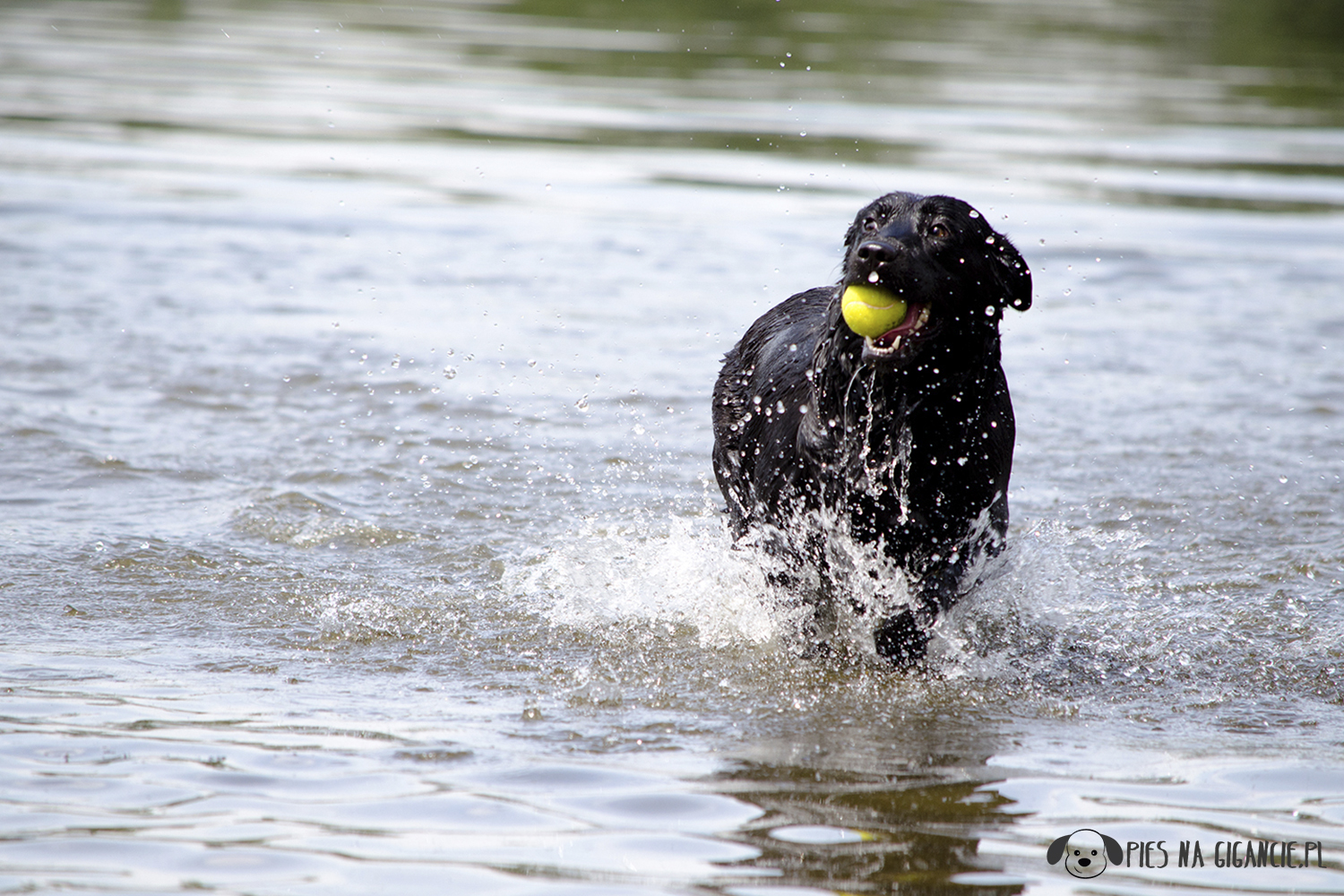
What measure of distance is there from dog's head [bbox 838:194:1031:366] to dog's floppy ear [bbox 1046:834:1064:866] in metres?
1.50

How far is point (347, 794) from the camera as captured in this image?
366cm

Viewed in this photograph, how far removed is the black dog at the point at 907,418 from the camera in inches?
176

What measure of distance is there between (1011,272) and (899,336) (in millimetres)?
582

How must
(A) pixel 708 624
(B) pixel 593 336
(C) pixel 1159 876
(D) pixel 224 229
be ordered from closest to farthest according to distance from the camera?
(C) pixel 1159 876 → (A) pixel 708 624 → (B) pixel 593 336 → (D) pixel 224 229

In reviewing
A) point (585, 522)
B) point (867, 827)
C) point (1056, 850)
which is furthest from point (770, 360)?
point (1056, 850)

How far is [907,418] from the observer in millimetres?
4625

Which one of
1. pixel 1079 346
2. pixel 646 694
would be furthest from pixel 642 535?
pixel 1079 346

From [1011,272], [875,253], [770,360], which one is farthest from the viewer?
[770,360]

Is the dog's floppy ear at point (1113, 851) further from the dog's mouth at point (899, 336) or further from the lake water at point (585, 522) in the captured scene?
the dog's mouth at point (899, 336)

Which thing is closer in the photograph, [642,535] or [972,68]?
[642,535]

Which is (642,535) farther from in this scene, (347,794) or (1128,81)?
(1128,81)

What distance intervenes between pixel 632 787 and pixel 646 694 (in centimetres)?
73

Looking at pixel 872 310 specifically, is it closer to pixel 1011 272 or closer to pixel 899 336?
pixel 899 336

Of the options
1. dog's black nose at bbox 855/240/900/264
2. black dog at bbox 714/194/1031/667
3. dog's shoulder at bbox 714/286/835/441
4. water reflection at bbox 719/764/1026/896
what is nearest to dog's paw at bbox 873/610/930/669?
black dog at bbox 714/194/1031/667
